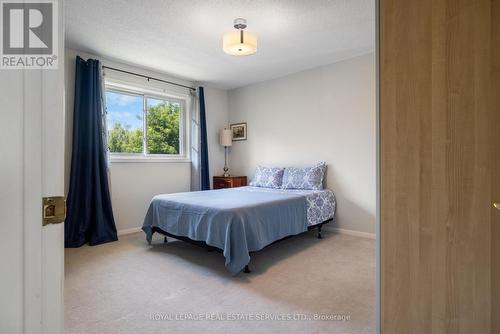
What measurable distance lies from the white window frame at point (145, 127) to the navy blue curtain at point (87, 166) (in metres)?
0.33

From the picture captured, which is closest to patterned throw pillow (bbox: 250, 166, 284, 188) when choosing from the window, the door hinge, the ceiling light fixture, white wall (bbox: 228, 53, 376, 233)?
white wall (bbox: 228, 53, 376, 233)

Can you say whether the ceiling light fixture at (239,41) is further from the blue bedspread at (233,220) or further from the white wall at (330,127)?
the white wall at (330,127)

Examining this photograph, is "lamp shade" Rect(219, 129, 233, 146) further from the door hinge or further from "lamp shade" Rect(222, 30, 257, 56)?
the door hinge

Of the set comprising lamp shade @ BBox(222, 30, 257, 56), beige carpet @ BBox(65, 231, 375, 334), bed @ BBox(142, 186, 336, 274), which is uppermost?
lamp shade @ BBox(222, 30, 257, 56)

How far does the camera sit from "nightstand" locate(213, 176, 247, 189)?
484 centimetres

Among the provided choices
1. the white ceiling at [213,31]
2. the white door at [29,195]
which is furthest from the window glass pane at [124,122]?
the white door at [29,195]

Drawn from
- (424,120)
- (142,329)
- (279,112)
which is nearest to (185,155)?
(279,112)

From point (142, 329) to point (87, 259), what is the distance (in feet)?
5.26

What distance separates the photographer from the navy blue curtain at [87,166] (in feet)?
11.0

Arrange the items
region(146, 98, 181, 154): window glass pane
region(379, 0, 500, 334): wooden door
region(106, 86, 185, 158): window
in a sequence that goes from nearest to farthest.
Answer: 1. region(379, 0, 500, 334): wooden door
2. region(106, 86, 185, 158): window
3. region(146, 98, 181, 154): window glass pane

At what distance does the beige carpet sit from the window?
1559 millimetres

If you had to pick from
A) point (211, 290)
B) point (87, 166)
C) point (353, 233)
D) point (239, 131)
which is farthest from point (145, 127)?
point (353, 233)

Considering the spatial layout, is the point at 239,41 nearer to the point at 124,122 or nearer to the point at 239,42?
the point at 239,42

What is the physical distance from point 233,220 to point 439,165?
169cm
